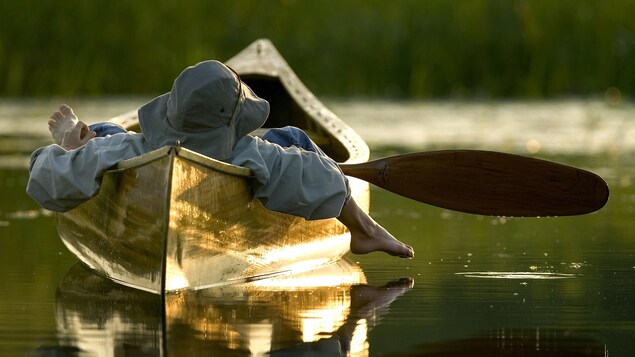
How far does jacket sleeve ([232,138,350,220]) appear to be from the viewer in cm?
529

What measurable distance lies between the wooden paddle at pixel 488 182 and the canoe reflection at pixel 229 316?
0.56 metres

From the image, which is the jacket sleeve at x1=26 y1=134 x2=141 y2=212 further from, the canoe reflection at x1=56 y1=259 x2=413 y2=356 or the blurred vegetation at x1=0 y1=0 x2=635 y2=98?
the blurred vegetation at x1=0 y1=0 x2=635 y2=98

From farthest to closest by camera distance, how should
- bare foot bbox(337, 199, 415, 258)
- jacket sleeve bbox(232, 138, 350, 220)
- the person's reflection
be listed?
bare foot bbox(337, 199, 415, 258), jacket sleeve bbox(232, 138, 350, 220), the person's reflection

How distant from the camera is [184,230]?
5.08 metres

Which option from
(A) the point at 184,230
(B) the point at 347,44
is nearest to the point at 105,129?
(A) the point at 184,230

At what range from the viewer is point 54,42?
15008mm

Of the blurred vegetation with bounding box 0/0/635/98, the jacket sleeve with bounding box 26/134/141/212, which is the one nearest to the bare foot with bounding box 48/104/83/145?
the jacket sleeve with bounding box 26/134/141/212

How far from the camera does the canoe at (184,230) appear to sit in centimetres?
500

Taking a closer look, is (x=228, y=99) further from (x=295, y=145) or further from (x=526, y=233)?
(x=526, y=233)

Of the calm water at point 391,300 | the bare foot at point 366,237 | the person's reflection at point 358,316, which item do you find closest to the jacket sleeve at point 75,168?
the calm water at point 391,300

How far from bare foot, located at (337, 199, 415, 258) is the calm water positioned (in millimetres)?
70

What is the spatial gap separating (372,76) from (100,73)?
250cm

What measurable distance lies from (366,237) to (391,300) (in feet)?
3.41

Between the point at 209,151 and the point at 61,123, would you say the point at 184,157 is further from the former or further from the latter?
the point at 61,123
